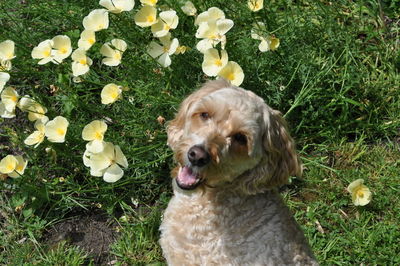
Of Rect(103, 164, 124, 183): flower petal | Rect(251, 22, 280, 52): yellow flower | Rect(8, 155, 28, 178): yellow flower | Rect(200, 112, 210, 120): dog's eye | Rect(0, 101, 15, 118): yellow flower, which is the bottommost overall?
Rect(8, 155, 28, 178): yellow flower

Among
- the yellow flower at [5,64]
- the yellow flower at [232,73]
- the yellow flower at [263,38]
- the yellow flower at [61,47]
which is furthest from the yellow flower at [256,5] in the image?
the yellow flower at [5,64]

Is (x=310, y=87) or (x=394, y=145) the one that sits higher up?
(x=310, y=87)

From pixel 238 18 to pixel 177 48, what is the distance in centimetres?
65

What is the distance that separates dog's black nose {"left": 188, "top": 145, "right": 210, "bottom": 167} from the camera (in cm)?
286

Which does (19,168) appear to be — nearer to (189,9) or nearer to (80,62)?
(80,62)

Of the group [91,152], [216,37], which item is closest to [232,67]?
[216,37]

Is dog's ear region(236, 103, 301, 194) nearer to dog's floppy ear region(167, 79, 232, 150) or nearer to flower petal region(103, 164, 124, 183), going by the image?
dog's floppy ear region(167, 79, 232, 150)

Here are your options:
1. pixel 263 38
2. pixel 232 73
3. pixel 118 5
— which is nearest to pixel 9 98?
pixel 118 5

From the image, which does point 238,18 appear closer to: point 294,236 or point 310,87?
A: point 310,87

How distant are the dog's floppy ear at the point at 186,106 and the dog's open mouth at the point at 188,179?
27 centimetres

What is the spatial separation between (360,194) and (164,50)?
1669 mm

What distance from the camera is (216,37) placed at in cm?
350

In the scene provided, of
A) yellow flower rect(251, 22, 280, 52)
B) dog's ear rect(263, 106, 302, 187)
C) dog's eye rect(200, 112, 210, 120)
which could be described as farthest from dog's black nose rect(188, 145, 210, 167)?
yellow flower rect(251, 22, 280, 52)

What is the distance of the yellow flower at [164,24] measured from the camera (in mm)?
3504
